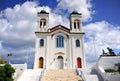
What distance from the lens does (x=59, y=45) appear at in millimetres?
34219

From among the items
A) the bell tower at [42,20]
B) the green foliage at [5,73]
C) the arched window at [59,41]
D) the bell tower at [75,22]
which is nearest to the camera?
the green foliage at [5,73]

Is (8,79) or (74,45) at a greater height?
(74,45)

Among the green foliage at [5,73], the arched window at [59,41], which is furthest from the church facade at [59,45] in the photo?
the green foliage at [5,73]

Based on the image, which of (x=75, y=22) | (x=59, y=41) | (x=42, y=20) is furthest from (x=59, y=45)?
(x=42, y=20)

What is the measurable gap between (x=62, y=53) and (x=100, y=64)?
28.7ft

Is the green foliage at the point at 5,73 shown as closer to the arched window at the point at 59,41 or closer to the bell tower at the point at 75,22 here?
the arched window at the point at 59,41

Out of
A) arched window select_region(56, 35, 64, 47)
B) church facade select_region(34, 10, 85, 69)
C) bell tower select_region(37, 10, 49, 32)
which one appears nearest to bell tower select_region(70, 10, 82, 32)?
church facade select_region(34, 10, 85, 69)

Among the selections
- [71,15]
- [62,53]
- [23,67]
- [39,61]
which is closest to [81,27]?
[71,15]

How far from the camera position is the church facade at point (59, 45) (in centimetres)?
3303

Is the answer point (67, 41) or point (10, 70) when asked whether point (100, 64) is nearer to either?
point (67, 41)

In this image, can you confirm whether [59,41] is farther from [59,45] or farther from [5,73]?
[5,73]

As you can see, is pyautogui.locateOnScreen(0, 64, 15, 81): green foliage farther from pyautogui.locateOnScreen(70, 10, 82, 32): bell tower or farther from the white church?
pyautogui.locateOnScreen(70, 10, 82, 32): bell tower

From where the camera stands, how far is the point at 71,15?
3644 centimetres

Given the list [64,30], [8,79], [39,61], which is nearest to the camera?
[8,79]
